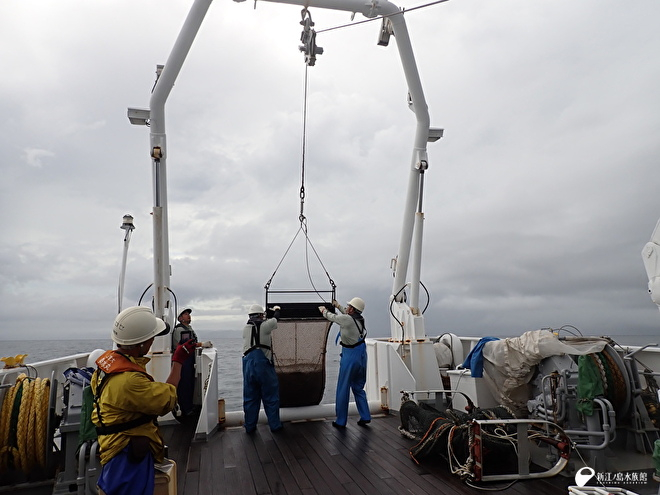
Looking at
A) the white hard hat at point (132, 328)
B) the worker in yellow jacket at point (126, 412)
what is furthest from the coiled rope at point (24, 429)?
the white hard hat at point (132, 328)

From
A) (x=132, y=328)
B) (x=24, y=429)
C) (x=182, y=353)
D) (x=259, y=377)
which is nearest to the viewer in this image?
(x=132, y=328)

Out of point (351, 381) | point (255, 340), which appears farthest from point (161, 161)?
point (351, 381)

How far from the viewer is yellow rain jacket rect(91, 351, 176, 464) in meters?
2.33

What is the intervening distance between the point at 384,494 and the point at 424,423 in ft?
4.08

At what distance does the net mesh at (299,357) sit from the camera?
579 cm

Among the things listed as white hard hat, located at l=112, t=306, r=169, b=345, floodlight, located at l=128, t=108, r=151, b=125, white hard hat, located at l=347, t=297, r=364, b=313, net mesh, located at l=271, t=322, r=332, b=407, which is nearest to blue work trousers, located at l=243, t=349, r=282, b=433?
net mesh, located at l=271, t=322, r=332, b=407

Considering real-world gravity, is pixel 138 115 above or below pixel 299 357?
above

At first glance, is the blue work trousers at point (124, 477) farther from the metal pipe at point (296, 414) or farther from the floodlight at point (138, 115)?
the floodlight at point (138, 115)

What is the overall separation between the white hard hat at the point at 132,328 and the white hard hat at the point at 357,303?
372 centimetres

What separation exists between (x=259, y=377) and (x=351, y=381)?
122cm

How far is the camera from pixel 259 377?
535cm

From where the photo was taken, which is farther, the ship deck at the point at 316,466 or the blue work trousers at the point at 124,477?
the ship deck at the point at 316,466

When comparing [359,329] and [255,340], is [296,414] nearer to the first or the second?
[255,340]

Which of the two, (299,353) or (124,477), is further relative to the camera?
(299,353)
